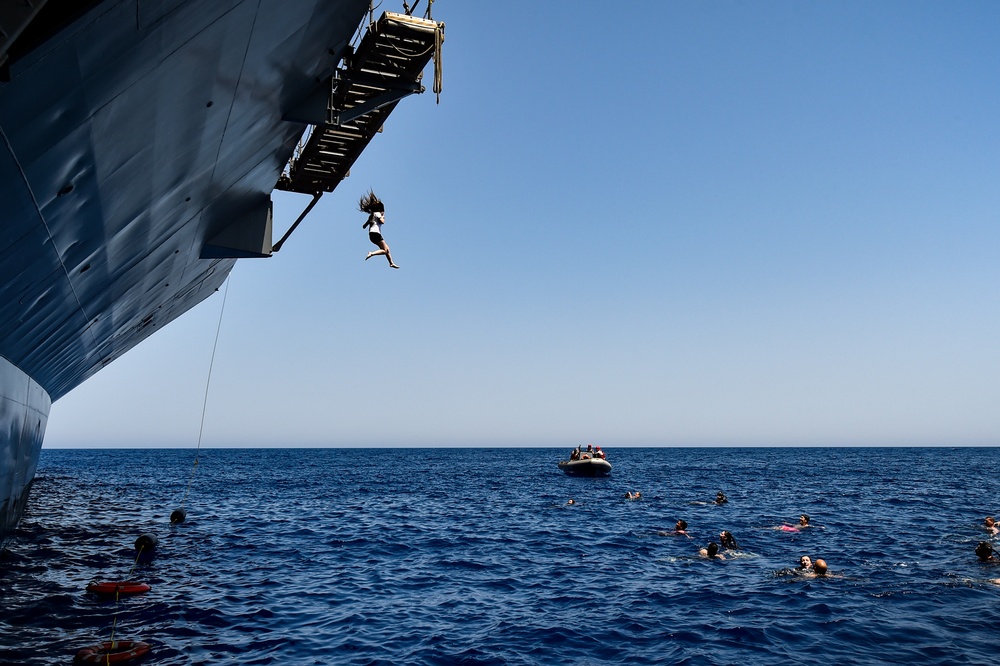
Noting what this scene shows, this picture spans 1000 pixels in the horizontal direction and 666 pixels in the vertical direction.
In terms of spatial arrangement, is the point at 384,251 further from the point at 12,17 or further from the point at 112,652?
the point at 112,652

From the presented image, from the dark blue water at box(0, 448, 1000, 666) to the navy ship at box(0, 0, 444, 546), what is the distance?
19.9 ft

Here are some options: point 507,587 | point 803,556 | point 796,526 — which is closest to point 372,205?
point 507,587

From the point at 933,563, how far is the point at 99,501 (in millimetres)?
45064

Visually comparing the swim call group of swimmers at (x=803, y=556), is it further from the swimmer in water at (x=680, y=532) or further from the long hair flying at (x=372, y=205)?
the long hair flying at (x=372, y=205)

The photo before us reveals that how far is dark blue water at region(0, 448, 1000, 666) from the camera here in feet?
41.1

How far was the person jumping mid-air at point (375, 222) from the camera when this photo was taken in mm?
10189

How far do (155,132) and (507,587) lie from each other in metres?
14.9

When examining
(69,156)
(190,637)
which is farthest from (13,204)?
(190,637)

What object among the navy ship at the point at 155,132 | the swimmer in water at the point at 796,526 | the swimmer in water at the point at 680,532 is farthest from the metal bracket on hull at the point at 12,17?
the swimmer in water at the point at 796,526

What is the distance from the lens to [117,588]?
15.9 meters

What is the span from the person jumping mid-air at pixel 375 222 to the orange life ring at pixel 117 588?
12292 millimetres

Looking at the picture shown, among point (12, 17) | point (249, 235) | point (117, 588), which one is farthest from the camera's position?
point (117, 588)

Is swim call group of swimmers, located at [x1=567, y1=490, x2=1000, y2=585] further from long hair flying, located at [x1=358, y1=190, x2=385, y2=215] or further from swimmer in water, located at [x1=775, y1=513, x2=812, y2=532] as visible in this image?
long hair flying, located at [x1=358, y1=190, x2=385, y2=215]

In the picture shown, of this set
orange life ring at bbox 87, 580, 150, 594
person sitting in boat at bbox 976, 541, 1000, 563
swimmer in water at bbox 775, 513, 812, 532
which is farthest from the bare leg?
swimmer in water at bbox 775, 513, 812, 532
